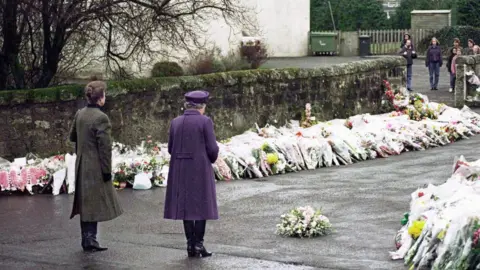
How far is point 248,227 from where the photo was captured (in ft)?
36.6

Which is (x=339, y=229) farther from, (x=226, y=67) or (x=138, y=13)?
(x=226, y=67)

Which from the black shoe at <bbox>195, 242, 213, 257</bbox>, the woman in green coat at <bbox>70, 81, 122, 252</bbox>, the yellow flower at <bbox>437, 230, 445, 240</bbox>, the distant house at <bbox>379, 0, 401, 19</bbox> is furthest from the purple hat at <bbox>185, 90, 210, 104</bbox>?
the distant house at <bbox>379, 0, 401, 19</bbox>

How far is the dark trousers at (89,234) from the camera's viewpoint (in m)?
10.0

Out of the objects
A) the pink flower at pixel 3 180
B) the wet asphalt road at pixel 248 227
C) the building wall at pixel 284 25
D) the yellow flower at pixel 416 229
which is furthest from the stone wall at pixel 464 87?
the yellow flower at pixel 416 229

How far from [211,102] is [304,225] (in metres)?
7.08

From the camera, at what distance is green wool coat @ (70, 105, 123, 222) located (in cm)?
1008

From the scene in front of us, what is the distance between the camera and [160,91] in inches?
648

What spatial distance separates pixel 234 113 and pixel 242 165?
2675mm

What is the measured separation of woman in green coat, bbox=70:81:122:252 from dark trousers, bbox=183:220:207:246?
86 centimetres

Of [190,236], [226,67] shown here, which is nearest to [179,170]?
[190,236]

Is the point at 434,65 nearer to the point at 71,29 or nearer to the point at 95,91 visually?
the point at 71,29

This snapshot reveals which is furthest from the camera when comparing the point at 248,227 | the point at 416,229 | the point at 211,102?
the point at 211,102

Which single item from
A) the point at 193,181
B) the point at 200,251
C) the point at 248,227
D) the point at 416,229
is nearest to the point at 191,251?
the point at 200,251

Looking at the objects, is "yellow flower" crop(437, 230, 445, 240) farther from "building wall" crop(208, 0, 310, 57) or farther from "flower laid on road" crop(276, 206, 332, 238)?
"building wall" crop(208, 0, 310, 57)
